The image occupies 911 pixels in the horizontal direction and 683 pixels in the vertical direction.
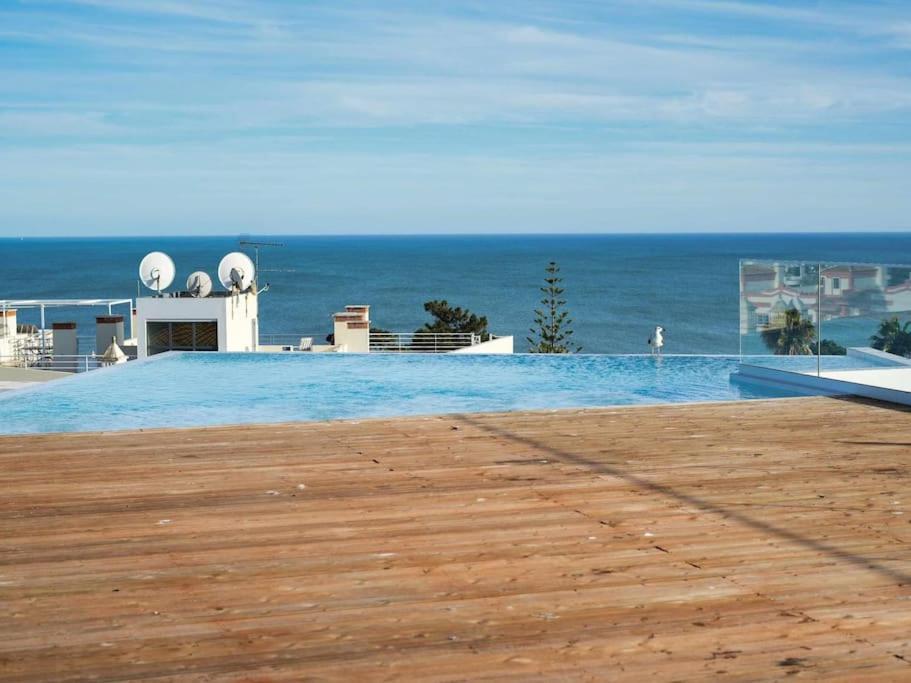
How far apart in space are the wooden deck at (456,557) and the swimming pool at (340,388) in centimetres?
288

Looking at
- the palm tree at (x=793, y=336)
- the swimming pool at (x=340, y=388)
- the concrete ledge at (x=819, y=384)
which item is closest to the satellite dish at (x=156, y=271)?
the swimming pool at (x=340, y=388)

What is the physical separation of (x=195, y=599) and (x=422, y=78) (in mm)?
36021

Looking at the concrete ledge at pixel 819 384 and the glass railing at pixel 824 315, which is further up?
the glass railing at pixel 824 315

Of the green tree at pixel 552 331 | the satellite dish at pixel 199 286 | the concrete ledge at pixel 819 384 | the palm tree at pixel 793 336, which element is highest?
the satellite dish at pixel 199 286

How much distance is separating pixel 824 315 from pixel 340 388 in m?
4.44

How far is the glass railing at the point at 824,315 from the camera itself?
26.7 ft

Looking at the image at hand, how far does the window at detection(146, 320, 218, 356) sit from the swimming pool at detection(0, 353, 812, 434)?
9036 millimetres

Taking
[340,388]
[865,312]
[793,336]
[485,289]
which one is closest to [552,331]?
[340,388]

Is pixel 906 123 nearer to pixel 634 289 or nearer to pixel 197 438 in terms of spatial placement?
pixel 634 289

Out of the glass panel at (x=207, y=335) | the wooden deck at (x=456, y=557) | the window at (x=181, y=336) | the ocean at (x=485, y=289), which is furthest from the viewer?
the ocean at (x=485, y=289)

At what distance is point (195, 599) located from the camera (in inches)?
130

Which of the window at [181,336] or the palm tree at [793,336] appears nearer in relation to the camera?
the palm tree at [793,336]

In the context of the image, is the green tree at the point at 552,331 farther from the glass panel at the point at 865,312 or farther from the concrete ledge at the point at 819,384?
the glass panel at the point at 865,312

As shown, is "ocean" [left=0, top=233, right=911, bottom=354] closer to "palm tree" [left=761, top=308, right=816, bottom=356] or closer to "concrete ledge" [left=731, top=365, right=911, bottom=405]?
"concrete ledge" [left=731, top=365, right=911, bottom=405]
